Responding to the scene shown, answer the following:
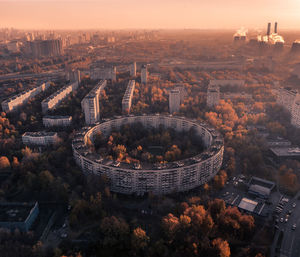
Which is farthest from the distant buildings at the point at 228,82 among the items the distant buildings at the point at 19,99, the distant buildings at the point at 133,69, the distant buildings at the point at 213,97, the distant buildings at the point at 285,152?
the distant buildings at the point at 19,99

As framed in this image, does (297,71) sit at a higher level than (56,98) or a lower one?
higher

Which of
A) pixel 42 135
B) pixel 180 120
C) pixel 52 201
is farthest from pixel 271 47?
pixel 52 201

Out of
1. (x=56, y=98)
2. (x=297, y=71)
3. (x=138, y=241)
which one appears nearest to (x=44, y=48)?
(x=56, y=98)

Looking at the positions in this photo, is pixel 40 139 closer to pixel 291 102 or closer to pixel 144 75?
pixel 144 75

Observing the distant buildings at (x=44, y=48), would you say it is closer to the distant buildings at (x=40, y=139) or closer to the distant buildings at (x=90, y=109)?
the distant buildings at (x=90, y=109)

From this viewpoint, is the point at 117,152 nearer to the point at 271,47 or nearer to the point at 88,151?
the point at 88,151

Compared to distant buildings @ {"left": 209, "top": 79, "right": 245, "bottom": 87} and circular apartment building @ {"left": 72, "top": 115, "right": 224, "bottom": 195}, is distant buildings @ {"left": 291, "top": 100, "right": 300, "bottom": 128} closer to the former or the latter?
circular apartment building @ {"left": 72, "top": 115, "right": 224, "bottom": 195}
